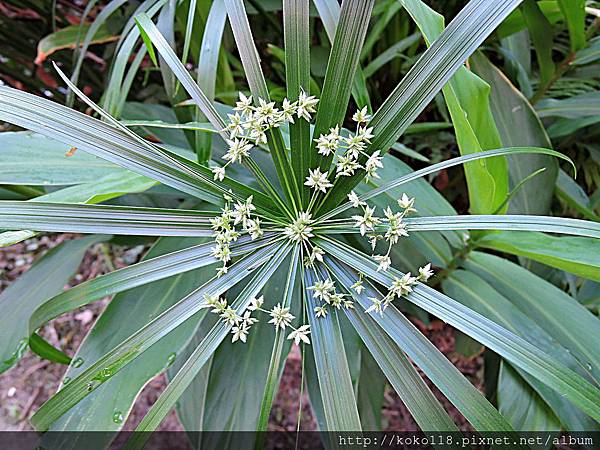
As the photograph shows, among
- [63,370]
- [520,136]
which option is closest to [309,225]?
[520,136]

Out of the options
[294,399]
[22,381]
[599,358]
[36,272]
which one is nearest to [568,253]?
[599,358]

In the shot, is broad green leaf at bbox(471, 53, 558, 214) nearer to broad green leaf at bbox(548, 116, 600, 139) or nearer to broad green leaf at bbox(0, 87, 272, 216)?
broad green leaf at bbox(548, 116, 600, 139)

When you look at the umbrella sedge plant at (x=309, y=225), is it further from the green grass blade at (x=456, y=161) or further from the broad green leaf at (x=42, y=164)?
the broad green leaf at (x=42, y=164)

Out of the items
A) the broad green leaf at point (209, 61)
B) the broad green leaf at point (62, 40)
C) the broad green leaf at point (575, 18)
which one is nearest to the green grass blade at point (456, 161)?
the broad green leaf at point (209, 61)

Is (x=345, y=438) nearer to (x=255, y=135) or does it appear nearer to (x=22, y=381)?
(x=255, y=135)

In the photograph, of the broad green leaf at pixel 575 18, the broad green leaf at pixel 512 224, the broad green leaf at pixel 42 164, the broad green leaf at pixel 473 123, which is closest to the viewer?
the broad green leaf at pixel 512 224

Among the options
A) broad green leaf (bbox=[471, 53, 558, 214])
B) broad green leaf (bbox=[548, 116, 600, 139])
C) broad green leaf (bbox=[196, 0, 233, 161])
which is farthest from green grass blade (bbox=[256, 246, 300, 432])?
broad green leaf (bbox=[548, 116, 600, 139])

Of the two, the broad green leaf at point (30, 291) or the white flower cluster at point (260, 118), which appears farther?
the broad green leaf at point (30, 291)
